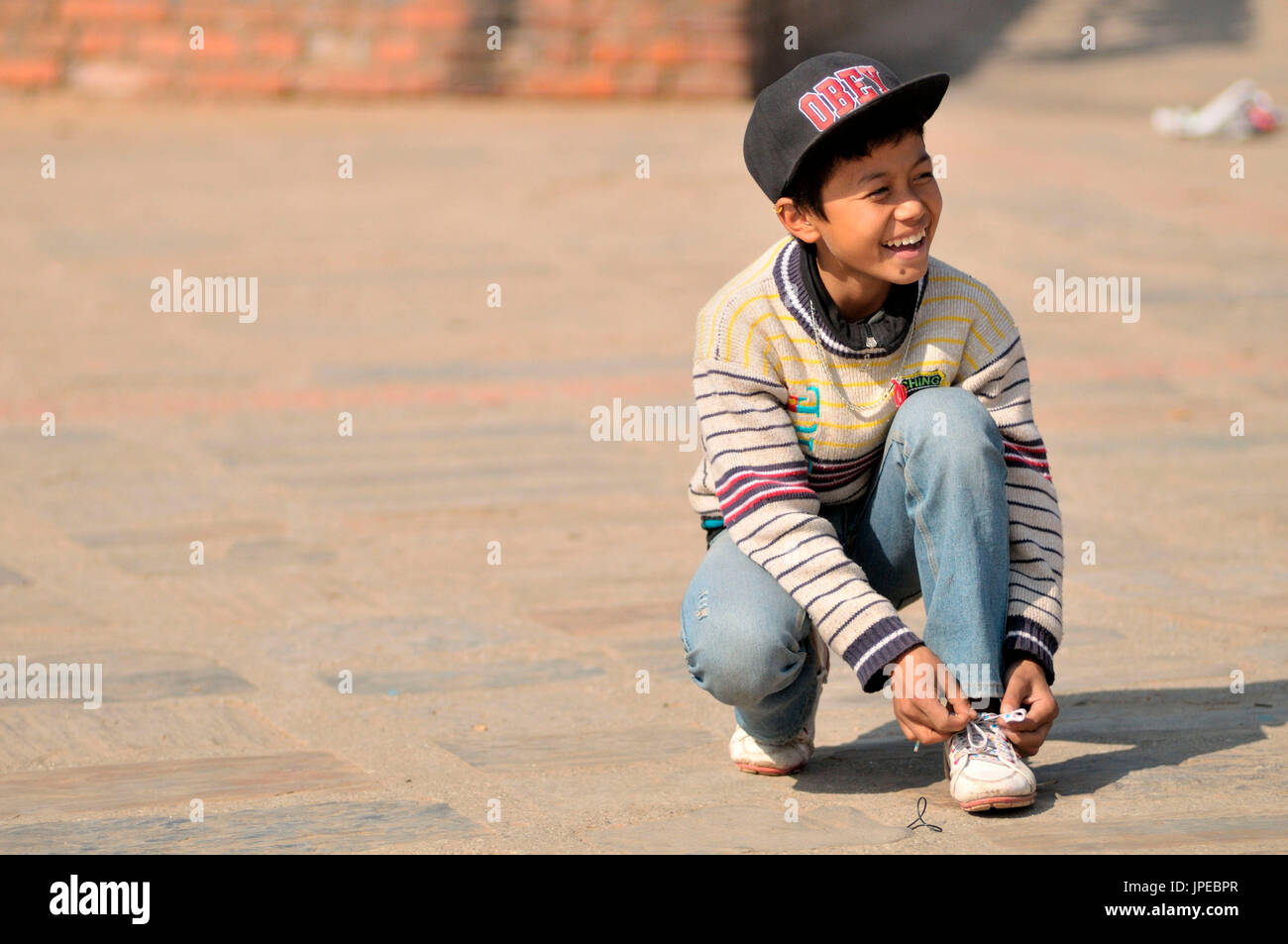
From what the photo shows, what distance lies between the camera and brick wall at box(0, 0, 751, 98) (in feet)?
36.8

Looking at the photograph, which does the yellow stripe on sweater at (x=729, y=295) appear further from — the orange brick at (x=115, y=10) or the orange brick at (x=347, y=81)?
the orange brick at (x=115, y=10)

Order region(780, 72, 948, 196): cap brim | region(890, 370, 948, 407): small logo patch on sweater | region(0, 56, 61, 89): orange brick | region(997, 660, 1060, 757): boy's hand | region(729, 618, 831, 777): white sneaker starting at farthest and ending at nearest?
region(0, 56, 61, 89): orange brick → region(729, 618, 831, 777): white sneaker → region(890, 370, 948, 407): small logo patch on sweater → region(997, 660, 1060, 757): boy's hand → region(780, 72, 948, 196): cap brim

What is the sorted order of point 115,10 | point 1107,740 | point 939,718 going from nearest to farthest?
point 939,718 < point 1107,740 < point 115,10

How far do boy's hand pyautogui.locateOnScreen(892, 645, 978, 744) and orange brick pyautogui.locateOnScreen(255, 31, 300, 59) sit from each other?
9.51 metres

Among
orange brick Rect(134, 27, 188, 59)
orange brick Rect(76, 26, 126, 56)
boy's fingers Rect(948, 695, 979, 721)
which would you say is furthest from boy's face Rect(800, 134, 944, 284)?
orange brick Rect(76, 26, 126, 56)

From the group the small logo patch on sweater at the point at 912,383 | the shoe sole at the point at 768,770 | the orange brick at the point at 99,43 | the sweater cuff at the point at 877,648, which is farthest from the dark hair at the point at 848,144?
the orange brick at the point at 99,43

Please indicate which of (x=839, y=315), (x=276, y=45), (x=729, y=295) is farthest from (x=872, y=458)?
(x=276, y=45)

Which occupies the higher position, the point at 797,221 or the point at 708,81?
the point at 708,81

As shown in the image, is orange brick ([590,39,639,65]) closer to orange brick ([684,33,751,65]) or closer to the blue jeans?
orange brick ([684,33,751,65])

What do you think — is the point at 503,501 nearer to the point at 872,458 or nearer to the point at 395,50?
the point at 872,458

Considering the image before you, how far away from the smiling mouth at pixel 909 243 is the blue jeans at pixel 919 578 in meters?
0.23

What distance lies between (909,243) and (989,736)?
0.77m

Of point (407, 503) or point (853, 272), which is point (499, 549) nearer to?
point (407, 503)

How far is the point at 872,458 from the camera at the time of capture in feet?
9.57
